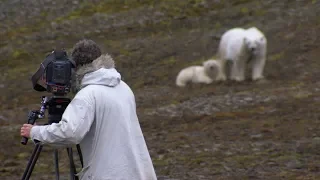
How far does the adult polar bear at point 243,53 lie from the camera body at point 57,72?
926 centimetres

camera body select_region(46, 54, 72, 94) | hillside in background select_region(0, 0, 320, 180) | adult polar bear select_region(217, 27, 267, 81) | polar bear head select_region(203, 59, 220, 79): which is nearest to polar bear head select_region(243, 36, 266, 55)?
adult polar bear select_region(217, 27, 267, 81)

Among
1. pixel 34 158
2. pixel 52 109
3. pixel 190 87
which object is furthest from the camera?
pixel 190 87

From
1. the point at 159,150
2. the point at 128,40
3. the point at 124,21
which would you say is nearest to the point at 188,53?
the point at 128,40

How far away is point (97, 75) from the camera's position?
451 centimetres

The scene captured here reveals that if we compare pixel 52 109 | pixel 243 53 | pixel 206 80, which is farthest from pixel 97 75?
pixel 243 53

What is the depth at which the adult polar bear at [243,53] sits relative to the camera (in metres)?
13.6

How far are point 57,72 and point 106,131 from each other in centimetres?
47

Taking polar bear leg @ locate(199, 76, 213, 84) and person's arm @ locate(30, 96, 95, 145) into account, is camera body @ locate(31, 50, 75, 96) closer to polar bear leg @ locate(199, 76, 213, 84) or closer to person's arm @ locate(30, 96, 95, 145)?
person's arm @ locate(30, 96, 95, 145)

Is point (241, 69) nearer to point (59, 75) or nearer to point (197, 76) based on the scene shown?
point (197, 76)

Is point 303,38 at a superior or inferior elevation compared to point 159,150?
superior

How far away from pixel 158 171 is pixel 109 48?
8.01 metres

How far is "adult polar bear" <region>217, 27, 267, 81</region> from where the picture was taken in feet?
44.5

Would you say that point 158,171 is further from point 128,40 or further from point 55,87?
point 128,40

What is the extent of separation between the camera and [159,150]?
31.4ft
